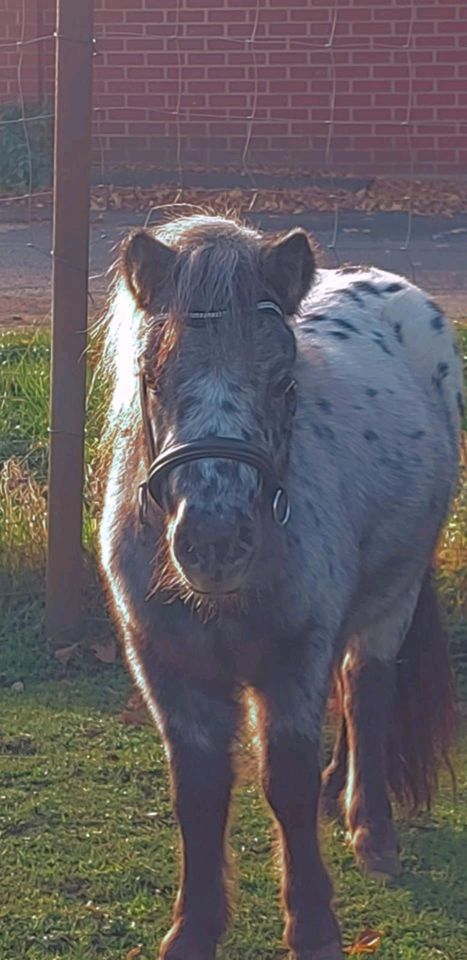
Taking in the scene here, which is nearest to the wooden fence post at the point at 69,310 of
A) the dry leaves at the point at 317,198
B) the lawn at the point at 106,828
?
the lawn at the point at 106,828

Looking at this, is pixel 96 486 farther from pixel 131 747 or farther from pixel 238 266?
pixel 238 266

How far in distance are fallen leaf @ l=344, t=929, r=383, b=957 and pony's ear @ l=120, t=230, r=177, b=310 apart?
60.5 inches

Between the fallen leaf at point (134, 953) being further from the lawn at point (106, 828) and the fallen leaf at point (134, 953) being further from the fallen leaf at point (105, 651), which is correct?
the fallen leaf at point (105, 651)

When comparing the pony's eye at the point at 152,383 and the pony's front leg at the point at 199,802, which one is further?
the pony's front leg at the point at 199,802

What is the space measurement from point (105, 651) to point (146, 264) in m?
2.50

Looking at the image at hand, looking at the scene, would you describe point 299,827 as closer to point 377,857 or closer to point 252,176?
point 377,857

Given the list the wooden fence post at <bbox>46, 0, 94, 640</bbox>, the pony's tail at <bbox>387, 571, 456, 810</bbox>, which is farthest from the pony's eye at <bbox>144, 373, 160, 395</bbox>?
the wooden fence post at <bbox>46, 0, 94, 640</bbox>

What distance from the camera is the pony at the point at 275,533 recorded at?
324 centimetres

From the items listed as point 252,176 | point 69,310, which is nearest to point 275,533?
point 69,310

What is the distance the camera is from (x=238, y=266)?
332 centimetres

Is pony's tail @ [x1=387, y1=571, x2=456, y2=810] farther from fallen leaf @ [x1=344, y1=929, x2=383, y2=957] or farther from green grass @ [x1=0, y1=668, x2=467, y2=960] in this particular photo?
fallen leaf @ [x1=344, y1=929, x2=383, y2=957]

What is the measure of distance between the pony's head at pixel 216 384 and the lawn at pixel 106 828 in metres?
1.00

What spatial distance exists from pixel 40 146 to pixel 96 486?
32.7ft

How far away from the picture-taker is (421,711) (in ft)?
15.3
